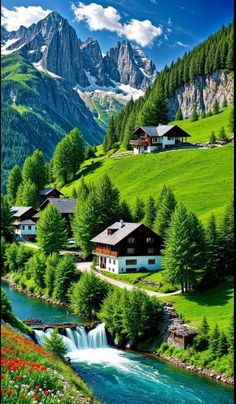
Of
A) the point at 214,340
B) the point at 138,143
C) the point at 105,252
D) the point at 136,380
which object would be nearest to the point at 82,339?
the point at 136,380

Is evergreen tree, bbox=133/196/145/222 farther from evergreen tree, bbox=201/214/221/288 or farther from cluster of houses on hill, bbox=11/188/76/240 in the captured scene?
evergreen tree, bbox=201/214/221/288

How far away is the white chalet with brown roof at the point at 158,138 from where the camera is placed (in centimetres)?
12638

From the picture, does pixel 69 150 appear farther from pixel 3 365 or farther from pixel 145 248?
pixel 3 365

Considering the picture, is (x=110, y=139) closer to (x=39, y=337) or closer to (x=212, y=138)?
(x=212, y=138)

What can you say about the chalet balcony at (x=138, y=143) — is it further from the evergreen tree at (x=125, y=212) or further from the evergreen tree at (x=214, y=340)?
the evergreen tree at (x=214, y=340)

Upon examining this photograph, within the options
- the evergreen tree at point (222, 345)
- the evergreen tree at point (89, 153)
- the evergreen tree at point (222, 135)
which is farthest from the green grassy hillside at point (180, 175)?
the evergreen tree at point (222, 345)

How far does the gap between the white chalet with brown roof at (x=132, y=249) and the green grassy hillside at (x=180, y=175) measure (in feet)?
35.7

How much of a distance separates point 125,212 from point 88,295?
2880cm

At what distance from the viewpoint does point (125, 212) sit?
86.2 metres

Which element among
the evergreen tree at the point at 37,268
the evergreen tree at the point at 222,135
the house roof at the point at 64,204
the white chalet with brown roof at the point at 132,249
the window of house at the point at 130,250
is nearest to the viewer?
the white chalet with brown roof at the point at 132,249

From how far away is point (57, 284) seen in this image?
6781 cm

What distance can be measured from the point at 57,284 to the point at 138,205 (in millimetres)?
25083

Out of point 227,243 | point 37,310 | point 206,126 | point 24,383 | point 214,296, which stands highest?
point 206,126

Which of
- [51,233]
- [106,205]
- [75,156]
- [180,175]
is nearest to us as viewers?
[51,233]
